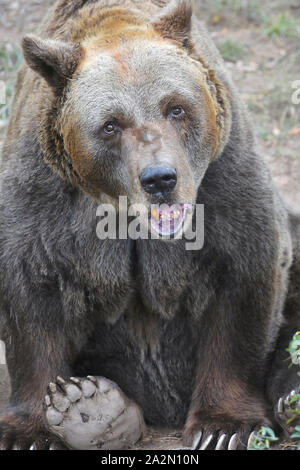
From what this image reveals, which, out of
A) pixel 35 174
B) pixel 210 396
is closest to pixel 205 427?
pixel 210 396

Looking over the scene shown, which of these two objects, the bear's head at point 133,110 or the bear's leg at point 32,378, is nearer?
the bear's head at point 133,110

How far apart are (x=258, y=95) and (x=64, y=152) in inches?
252

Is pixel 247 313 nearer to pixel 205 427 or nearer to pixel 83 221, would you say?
pixel 205 427

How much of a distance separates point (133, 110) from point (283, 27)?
7.74 m

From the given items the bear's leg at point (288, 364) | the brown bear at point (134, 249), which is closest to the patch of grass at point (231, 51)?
the bear's leg at point (288, 364)

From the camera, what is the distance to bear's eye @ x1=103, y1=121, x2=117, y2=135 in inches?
219

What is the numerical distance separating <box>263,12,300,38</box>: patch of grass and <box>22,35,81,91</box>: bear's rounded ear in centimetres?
741

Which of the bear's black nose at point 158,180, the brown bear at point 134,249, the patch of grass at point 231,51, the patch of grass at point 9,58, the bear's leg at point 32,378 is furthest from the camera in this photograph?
the patch of grass at point 231,51

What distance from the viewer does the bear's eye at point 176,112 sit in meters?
5.64

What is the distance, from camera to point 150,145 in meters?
5.47

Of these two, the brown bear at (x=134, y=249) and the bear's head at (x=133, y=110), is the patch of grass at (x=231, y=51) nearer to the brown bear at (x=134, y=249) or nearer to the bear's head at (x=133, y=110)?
the brown bear at (x=134, y=249)

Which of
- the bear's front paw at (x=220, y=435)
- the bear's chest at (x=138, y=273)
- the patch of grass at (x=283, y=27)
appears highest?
the patch of grass at (x=283, y=27)

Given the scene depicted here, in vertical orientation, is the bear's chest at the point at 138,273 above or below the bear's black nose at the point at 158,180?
below

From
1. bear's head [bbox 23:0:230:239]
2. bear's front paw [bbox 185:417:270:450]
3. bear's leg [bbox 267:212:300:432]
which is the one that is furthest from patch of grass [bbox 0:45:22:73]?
bear's front paw [bbox 185:417:270:450]
